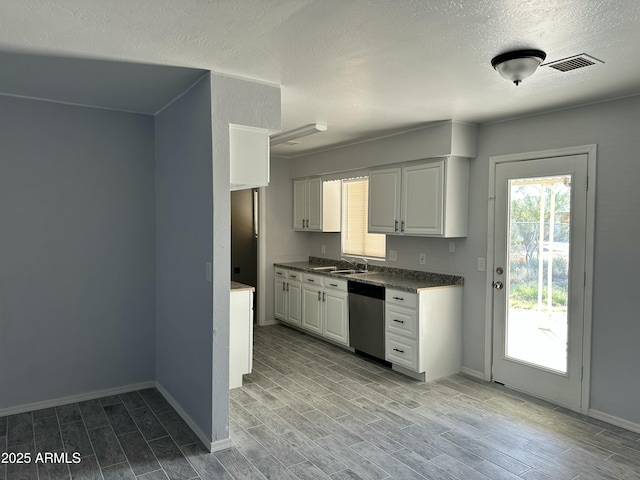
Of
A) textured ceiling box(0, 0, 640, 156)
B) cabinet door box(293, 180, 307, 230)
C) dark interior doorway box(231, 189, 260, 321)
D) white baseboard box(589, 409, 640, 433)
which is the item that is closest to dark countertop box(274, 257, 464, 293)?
cabinet door box(293, 180, 307, 230)

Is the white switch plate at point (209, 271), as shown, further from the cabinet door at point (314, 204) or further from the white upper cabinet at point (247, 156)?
the cabinet door at point (314, 204)

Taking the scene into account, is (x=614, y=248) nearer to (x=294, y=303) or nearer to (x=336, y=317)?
(x=336, y=317)

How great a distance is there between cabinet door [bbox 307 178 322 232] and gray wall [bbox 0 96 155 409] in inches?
99.5

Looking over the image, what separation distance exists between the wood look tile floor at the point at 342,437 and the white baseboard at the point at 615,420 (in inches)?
2.0

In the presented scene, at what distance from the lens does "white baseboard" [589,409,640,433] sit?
10.5 ft

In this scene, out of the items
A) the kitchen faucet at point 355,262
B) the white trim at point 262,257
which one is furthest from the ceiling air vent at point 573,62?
the white trim at point 262,257

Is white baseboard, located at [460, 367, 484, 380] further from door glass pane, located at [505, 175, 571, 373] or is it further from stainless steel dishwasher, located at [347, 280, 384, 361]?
stainless steel dishwasher, located at [347, 280, 384, 361]

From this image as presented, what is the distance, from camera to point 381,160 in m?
4.85

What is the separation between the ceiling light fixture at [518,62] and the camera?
2383 millimetres

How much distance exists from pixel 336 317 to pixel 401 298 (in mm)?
1110

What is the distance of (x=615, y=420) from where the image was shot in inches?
130

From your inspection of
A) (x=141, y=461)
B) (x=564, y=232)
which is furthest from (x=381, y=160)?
(x=141, y=461)

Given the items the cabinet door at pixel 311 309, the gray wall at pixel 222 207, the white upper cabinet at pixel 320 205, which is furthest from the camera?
the white upper cabinet at pixel 320 205

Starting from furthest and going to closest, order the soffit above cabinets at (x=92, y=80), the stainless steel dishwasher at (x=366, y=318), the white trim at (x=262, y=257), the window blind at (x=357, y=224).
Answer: the white trim at (x=262, y=257) < the window blind at (x=357, y=224) < the stainless steel dishwasher at (x=366, y=318) < the soffit above cabinets at (x=92, y=80)
